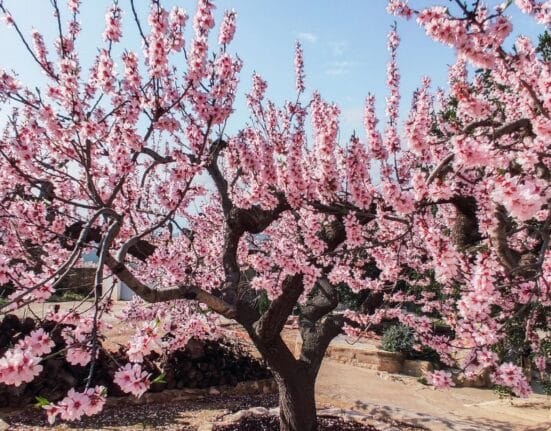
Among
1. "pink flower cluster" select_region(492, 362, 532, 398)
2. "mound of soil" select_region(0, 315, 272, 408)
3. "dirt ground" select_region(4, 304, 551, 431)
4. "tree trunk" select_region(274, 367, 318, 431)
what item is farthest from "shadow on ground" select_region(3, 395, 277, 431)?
"pink flower cluster" select_region(492, 362, 532, 398)

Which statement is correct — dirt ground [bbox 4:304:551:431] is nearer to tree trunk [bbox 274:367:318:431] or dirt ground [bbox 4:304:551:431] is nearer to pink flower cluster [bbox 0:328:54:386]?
tree trunk [bbox 274:367:318:431]

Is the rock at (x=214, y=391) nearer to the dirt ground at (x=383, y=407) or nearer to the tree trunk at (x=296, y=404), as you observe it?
the dirt ground at (x=383, y=407)

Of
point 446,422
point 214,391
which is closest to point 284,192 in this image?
point 446,422

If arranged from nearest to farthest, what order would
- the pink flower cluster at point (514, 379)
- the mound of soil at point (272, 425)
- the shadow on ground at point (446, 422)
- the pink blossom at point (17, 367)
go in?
the pink blossom at point (17, 367), the pink flower cluster at point (514, 379), the mound of soil at point (272, 425), the shadow on ground at point (446, 422)

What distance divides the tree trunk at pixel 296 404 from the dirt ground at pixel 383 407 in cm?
144

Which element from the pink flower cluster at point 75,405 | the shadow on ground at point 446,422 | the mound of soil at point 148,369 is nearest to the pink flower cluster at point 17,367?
the pink flower cluster at point 75,405

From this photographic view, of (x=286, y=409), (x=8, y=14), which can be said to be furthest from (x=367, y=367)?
(x=8, y=14)

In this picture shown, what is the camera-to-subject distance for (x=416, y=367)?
402 inches

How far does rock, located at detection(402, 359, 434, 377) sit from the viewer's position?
33.1 feet

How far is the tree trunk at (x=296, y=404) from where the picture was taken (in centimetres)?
480

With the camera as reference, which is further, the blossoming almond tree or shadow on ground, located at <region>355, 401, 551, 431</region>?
shadow on ground, located at <region>355, 401, 551, 431</region>

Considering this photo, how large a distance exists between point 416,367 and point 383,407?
4.30 m

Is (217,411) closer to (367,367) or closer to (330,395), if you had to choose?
(330,395)

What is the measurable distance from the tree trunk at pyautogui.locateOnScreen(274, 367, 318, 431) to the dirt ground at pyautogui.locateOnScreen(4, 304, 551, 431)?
1.44 metres
